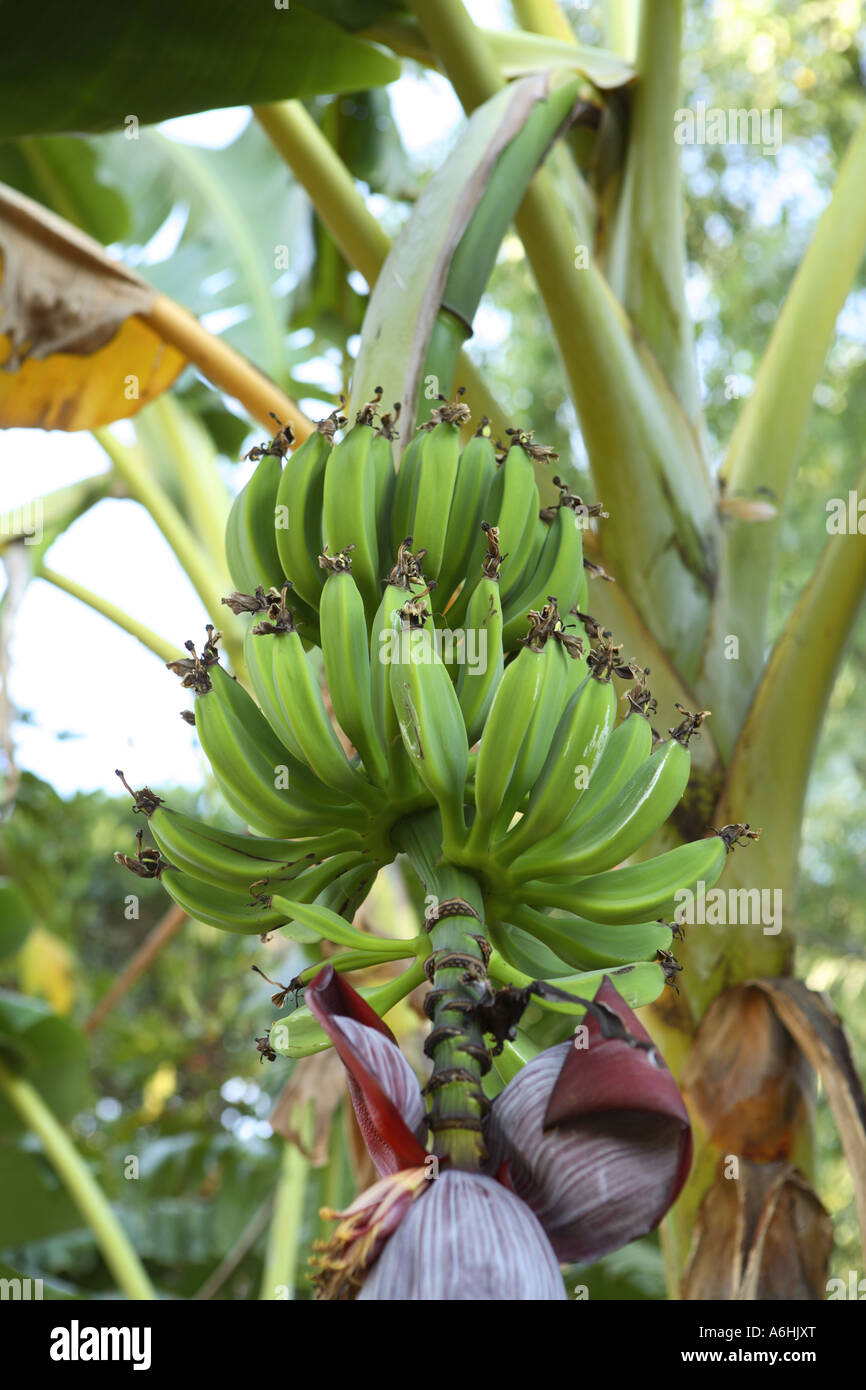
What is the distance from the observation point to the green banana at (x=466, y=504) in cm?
81

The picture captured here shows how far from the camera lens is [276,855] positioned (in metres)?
0.71

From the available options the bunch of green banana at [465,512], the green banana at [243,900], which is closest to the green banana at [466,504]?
the bunch of green banana at [465,512]

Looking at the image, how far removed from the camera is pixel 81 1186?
7.16ft

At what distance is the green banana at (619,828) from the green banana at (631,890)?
0.7 inches

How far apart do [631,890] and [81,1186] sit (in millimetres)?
1879

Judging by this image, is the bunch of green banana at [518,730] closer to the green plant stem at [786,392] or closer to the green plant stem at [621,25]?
the green plant stem at [786,392]

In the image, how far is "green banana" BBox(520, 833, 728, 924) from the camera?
0.67 meters

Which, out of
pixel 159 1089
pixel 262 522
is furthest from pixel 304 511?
pixel 159 1089

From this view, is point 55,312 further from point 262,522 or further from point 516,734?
point 516,734

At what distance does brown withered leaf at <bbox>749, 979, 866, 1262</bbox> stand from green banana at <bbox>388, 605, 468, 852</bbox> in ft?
1.81

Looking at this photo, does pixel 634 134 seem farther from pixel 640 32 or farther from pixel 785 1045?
pixel 785 1045

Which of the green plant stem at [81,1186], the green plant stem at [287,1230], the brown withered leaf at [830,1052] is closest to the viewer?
the brown withered leaf at [830,1052]

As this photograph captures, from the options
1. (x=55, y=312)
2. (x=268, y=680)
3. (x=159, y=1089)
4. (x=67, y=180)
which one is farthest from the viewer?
(x=159, y=1089)
